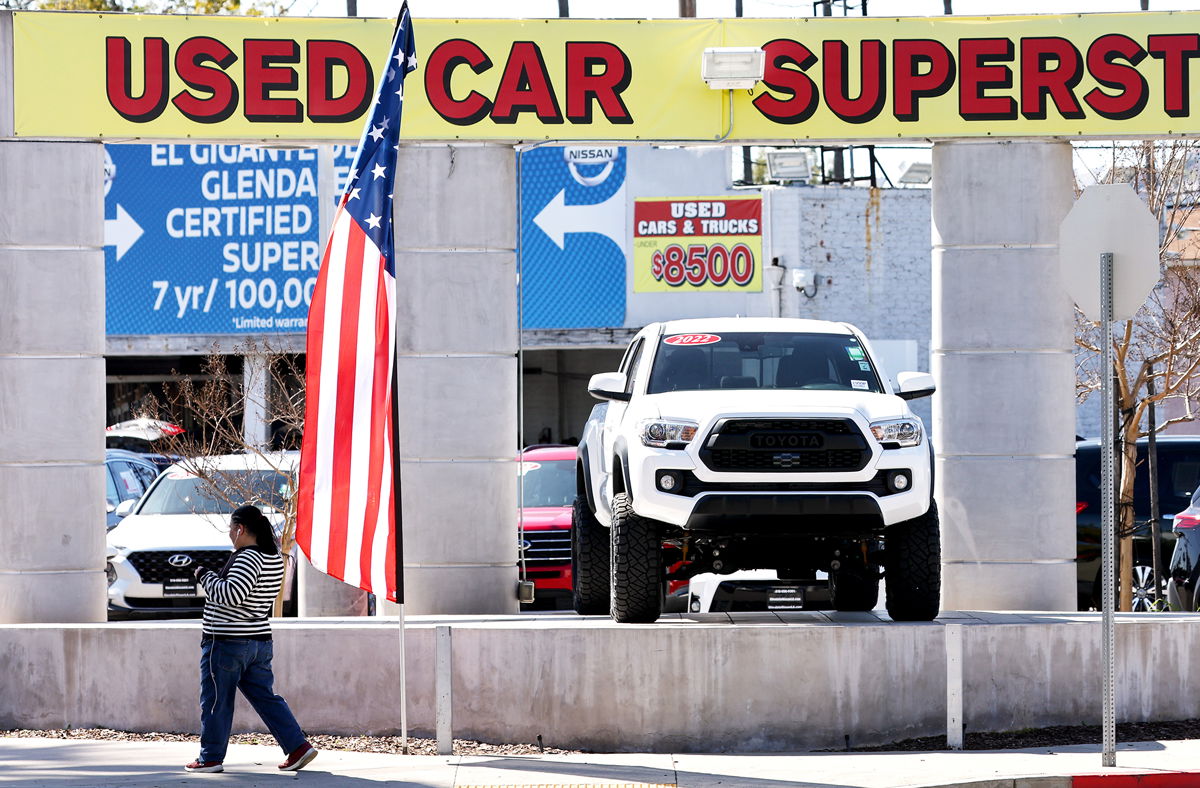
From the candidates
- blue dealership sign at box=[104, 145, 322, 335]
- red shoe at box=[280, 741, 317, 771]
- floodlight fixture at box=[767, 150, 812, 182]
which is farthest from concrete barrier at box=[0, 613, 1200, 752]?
floodlight fixture at box=[767, 150, 812, 182]

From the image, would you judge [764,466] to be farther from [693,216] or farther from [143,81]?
[693,216]

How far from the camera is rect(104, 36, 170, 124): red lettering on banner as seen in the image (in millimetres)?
11828

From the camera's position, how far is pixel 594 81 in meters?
12.1

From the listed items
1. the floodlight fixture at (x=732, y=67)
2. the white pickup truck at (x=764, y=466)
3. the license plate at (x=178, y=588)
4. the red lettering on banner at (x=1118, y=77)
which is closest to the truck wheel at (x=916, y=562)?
the white pickup truck at (x=764, y=466)

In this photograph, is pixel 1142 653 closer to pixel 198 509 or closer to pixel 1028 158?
pixel 1028 158

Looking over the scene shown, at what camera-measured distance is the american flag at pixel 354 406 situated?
366 inches

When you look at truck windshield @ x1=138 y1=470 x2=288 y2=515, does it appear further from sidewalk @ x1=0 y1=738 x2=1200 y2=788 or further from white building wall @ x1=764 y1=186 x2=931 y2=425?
white building wall @ x1=764 y1=186 x2=931 y2=425

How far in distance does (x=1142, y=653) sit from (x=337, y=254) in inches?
227

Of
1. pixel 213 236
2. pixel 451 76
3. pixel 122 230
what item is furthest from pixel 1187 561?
pixel 122 230

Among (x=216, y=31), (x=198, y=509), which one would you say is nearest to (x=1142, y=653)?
Result: (x=216, y=31)

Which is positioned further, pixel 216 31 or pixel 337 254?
pixel 216 31

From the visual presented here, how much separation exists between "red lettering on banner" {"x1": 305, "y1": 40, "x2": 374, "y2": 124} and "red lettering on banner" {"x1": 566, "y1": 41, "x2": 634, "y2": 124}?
1.53 metres

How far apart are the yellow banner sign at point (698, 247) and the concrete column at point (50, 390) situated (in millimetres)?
15685

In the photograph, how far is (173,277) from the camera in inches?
1076
